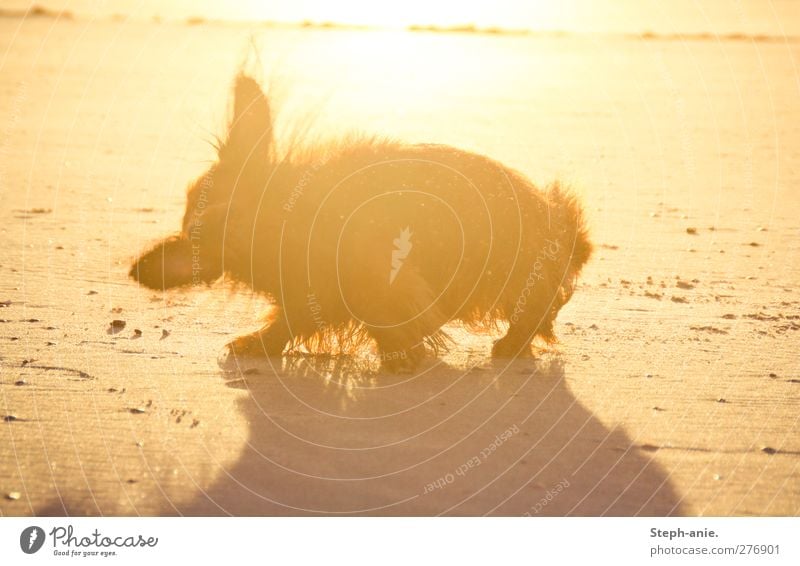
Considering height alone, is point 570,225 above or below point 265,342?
above

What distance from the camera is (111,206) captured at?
11.9m

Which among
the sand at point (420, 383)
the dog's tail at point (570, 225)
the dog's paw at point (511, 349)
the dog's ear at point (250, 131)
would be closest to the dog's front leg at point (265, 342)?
the sand at point (420, 383)

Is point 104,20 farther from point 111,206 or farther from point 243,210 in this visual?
point 243,210

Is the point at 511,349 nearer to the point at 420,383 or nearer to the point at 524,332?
the point at 524,332

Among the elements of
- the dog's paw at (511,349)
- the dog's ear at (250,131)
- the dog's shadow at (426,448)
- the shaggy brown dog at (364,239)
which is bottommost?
the dog's shadow at (426,448)

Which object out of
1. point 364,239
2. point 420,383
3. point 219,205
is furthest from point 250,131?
point 420,383

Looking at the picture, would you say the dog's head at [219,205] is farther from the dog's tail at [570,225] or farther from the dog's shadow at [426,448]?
the dog's tail at [570,225]

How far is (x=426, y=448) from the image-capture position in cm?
568

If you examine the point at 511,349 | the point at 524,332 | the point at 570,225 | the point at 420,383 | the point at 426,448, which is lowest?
the point at 426,448

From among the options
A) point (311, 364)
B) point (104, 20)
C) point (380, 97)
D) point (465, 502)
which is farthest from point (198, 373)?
point (104, 20)

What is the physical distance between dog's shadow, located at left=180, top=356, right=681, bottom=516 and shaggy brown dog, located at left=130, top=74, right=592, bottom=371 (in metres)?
0.37

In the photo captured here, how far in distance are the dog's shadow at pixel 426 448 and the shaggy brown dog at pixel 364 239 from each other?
0.37 meters

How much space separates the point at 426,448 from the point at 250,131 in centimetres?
238

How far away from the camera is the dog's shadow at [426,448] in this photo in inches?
199
